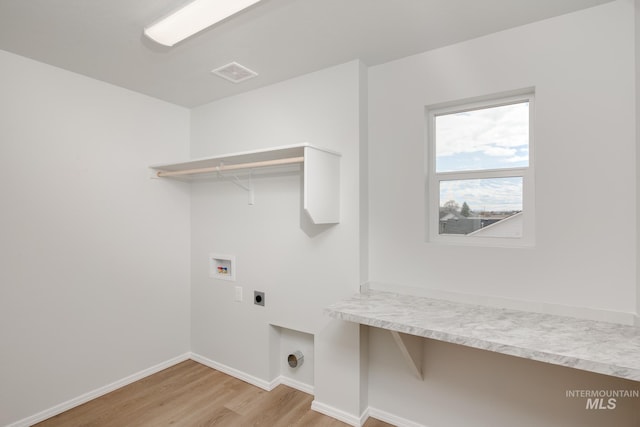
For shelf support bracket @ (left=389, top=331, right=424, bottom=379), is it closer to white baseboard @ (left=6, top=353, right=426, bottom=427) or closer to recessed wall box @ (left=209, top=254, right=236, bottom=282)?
white baseboard @ (left=6, top=353, right=426, bottom=427)

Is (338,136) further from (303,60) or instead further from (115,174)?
(115,174)

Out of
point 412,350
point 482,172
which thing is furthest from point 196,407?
point 482,172

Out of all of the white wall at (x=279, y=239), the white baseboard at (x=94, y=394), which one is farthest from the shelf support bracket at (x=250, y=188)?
the white baseboard at (x=94, y=394)

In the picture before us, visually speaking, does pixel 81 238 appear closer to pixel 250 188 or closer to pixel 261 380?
pixel 250 188

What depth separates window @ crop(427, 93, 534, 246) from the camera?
6.30 ft

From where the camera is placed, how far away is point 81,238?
2449 millimetres

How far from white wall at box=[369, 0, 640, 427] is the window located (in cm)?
11

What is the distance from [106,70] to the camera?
2.37 m

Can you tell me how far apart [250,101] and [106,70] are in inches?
41.6

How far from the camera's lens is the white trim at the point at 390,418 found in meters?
2.11

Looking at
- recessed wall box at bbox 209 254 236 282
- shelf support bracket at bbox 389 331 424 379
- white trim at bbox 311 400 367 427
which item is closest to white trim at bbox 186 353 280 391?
white trim at bbox 311 400 367 427

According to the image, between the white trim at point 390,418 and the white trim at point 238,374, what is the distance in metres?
0.83

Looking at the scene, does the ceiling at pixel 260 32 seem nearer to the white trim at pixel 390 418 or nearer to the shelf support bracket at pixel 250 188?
the shelf support bracket at pixel 250 188

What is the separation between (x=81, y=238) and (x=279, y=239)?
149 centimetres
